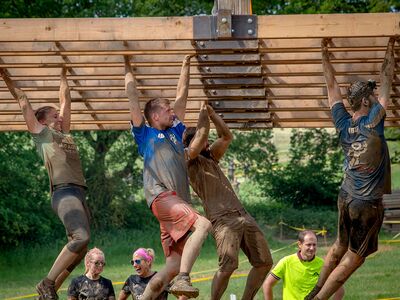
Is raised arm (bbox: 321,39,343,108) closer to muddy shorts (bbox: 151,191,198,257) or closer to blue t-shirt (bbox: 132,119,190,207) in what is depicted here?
blue t-shirt (bbox: 132,119,190,207)

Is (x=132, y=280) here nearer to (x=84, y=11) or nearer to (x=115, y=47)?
(x=115, y=47)

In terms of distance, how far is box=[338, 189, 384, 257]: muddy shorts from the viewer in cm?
1086

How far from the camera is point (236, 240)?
12039 millimetres

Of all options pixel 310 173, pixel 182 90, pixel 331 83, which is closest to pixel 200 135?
pixel 182 90

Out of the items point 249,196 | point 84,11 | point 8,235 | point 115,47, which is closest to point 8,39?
point 115,47

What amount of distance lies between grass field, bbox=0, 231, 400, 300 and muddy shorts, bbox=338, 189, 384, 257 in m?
6.50

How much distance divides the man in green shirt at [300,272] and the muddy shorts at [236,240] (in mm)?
1022

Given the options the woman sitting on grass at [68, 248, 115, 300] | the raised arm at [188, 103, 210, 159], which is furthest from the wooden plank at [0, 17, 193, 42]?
the woman sitting on grass at [68, 248, 115, 300]

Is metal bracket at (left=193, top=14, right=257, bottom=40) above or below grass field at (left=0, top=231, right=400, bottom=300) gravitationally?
above

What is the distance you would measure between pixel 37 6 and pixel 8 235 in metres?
6.08

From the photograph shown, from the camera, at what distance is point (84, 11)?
28.8 metres

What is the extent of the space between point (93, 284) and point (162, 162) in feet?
8.85

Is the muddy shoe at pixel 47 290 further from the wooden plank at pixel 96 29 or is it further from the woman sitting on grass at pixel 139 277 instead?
the wooden plank at pixel 96 29

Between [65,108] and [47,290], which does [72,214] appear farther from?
[65,108]
